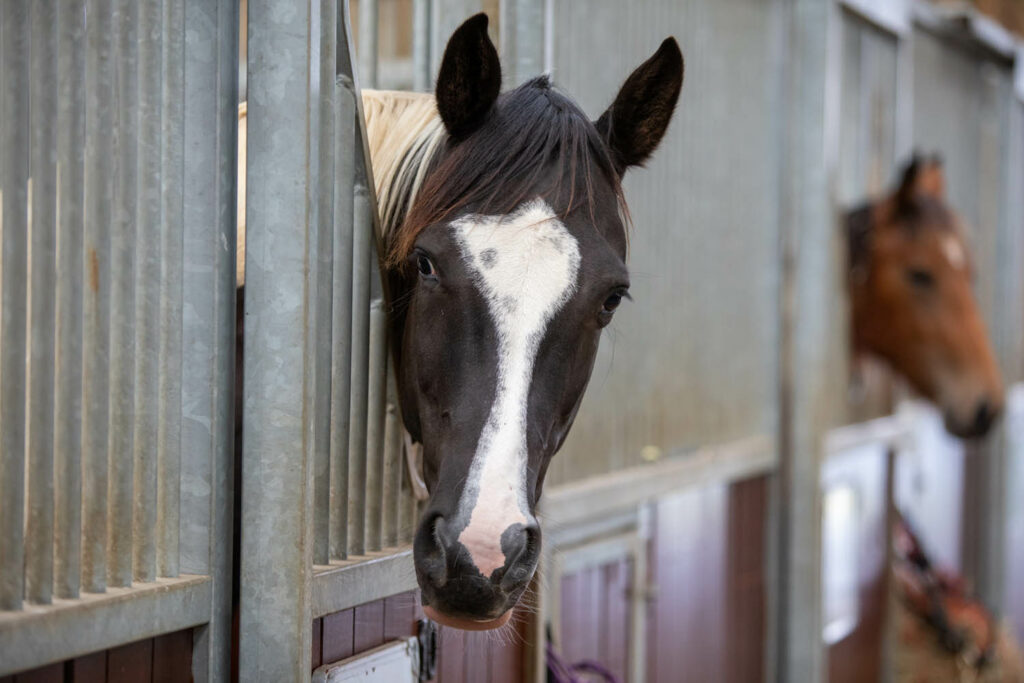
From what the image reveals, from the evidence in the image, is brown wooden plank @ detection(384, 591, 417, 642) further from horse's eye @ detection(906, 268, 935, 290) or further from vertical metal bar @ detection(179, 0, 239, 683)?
horse's eye @ detection(906, 268, 935, 290)

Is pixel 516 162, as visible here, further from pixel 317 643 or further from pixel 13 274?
pixel 317 643

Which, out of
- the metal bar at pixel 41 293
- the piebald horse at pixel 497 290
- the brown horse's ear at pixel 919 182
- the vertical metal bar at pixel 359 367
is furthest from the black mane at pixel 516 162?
the brown horse's ear at pixel 919 182

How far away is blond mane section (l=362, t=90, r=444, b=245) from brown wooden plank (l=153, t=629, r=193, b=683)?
77 cm

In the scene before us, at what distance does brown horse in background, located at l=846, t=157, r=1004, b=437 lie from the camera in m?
4.41

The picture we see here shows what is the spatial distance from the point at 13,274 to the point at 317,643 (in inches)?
31.6

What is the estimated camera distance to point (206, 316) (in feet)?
5.24

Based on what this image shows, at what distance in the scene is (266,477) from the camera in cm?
162

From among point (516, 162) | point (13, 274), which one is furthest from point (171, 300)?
point (516, 162)

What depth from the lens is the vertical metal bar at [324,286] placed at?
170 cm

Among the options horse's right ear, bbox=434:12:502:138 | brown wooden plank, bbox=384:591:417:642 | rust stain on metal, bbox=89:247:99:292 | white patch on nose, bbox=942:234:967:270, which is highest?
horse's right ear, bbox=434:12:502:138

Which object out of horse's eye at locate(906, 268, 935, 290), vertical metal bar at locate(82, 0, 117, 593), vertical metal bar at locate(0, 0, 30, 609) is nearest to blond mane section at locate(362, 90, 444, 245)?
vertical metal bar at locate(82, 0, 117, 593)

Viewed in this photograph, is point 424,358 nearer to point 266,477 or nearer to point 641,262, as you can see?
point 266,477

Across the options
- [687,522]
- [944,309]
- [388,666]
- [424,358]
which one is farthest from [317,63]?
[944,309]

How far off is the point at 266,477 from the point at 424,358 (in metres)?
0.33
